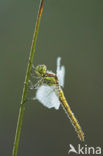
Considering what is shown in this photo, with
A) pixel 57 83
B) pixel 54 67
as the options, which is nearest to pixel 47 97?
pixel 57 83

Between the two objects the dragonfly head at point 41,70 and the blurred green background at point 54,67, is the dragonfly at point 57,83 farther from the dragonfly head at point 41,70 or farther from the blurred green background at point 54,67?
the blurred green background at point 54,67

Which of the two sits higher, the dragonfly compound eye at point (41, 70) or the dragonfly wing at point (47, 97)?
the dragonfly compound eye at point (41, 70)

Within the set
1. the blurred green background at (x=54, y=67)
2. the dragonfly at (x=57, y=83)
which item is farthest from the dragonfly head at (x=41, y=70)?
the blurred green background at (x=54, y=67)

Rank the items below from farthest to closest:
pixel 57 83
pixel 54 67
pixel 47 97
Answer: pixel 54 67, pixel 57 83, pixel 47 97

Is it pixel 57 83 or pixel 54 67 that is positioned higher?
pixel 54 67

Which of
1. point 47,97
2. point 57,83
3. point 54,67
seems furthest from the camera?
point 54,67

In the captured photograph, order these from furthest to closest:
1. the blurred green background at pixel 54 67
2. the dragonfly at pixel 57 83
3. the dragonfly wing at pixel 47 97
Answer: the blurred green background at pixel 54 67 < the dragonfly at pixel 57 83 < the dragonfly wing at pixel 47 97

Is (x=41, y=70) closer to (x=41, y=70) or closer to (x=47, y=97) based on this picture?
(x=41, y=70)
